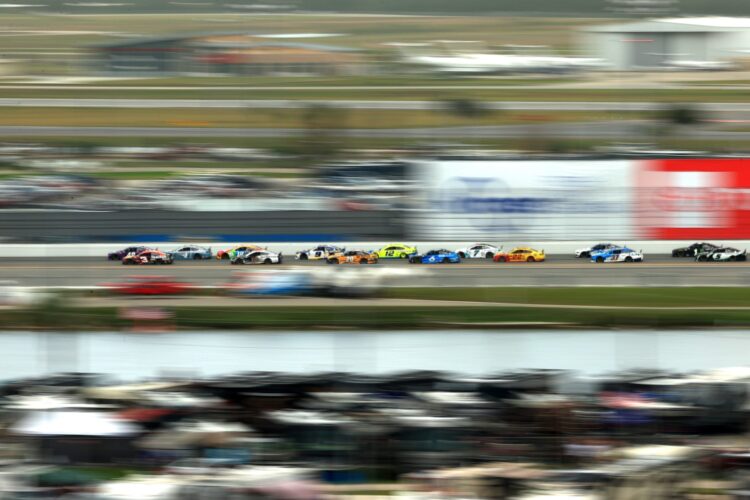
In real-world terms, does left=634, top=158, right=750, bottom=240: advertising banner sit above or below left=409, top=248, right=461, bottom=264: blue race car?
above

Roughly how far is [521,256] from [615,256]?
75 cm

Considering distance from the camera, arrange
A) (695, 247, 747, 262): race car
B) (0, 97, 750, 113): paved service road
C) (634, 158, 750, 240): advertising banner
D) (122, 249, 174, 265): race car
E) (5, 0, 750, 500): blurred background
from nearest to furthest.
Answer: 1. (5, 0, 750, 500): blurred background
2. (122, 249, 174, 265): race car
3. (695, 247, 747, 262): race car
4. (634, 158, 750, 240): advertising banner
5. (0, 97, 750, 113): paved service road

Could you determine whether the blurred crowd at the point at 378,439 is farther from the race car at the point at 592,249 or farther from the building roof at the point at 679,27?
the building roof at the point at 679,27

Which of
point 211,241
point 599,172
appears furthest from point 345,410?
point 599,172

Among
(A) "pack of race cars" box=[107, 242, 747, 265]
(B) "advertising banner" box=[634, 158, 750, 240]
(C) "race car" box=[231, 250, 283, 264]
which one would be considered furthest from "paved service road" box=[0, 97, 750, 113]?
(C) "race car" box=[231, 250, 283, 264]

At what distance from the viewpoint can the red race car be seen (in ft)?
24.4

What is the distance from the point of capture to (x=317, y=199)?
975 cm

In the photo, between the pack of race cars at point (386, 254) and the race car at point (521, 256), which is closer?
the pack of race cars at point (386, 254)

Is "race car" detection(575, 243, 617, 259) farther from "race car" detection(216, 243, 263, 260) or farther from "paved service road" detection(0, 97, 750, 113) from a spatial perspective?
"paved service road" detection(0, 97, 750, 113)

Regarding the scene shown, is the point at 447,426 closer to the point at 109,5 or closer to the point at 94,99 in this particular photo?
the point at 94,99

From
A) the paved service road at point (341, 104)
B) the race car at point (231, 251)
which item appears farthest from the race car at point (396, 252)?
the paved service road at point (341, 104)

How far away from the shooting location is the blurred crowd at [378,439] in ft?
11.5

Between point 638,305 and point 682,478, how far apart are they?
379 centimetres

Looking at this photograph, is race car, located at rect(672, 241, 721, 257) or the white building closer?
race car, located at rect(672, 241, 721, 257)
